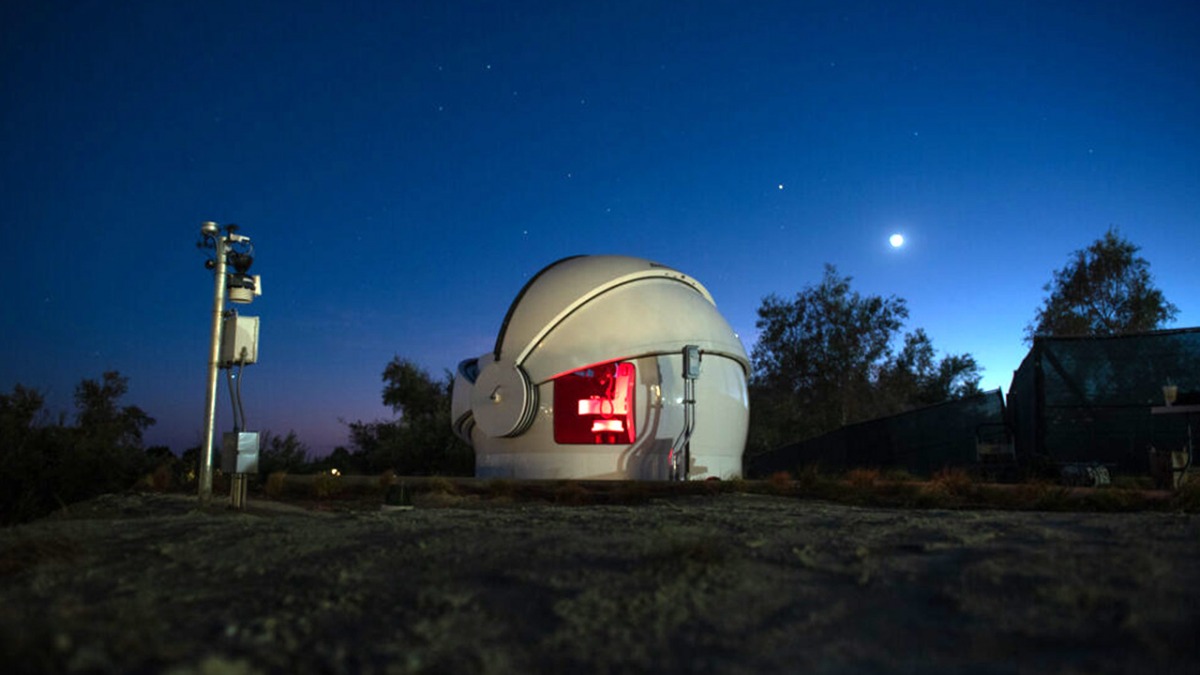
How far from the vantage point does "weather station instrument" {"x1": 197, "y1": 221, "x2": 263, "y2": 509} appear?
24.3ft

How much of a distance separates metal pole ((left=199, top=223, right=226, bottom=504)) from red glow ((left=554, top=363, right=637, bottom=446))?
273 inches

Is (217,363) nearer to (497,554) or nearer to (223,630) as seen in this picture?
(497,554)

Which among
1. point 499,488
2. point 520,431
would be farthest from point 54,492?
point 520,431

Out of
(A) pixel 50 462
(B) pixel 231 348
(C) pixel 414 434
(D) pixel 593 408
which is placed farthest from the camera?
(C) pixel 414 434

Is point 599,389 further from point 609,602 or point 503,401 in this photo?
point 609,602

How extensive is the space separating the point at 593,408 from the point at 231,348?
23.8ft

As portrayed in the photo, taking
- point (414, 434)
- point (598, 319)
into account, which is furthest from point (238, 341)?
point (414, 434)

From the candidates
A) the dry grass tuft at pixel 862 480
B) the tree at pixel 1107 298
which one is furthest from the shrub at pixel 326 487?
the tree at pixel 1107 298

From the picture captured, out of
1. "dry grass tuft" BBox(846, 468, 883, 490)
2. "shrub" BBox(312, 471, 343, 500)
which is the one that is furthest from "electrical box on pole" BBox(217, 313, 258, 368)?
"dry grass tuft" BBox(846, 468, 883, 490)

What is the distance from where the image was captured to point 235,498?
7320 mm

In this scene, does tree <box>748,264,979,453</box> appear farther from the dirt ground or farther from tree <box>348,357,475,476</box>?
the dirt ground

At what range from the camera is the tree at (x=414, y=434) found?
70.5ft

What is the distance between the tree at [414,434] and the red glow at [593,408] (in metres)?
7.77

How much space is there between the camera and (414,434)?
22.5 meters
